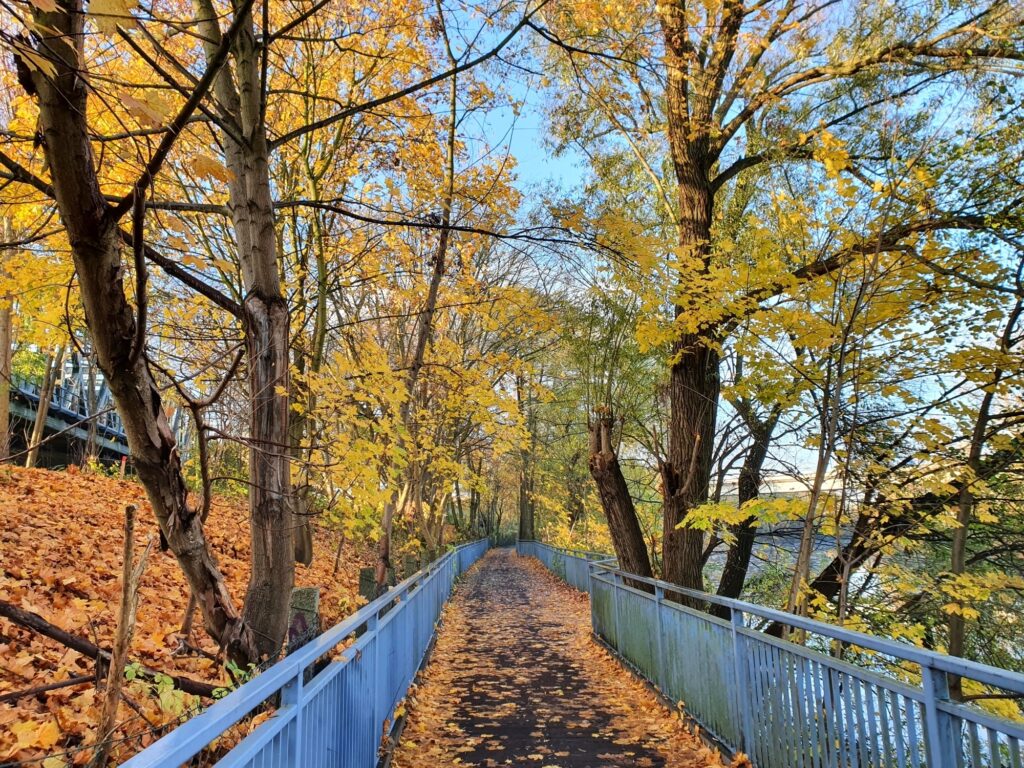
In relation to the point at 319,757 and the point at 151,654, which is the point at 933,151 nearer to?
the point at 319,757

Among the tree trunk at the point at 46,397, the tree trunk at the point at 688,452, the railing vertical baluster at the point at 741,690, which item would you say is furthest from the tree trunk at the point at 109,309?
the tree trunk at the point at 46,397

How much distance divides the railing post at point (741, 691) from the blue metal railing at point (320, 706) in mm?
2572

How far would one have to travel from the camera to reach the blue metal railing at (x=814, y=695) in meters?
2.29

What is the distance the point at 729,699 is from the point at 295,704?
3.47 metres

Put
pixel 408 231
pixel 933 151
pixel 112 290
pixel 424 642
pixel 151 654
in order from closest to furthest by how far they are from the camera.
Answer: pixel 112 290 < pixel 151 654 < pixel 933 151 < pixel 424 642 < pixel 408 231

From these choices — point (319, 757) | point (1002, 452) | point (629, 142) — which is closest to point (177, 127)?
point (319, 757)

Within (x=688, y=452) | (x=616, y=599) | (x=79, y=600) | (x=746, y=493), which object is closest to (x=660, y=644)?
(x=616, y=599)

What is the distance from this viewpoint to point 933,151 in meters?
5.84

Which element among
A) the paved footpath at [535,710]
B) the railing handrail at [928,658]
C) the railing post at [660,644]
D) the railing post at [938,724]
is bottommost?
the paved footpath at [535,710]

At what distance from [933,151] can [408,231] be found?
852 cm

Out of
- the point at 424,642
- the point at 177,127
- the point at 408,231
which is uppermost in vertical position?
the point at 408,231

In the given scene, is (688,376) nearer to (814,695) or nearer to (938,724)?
(814,695)

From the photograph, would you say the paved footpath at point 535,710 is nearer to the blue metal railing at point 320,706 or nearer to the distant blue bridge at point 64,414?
the blue metal railing at point 320,706

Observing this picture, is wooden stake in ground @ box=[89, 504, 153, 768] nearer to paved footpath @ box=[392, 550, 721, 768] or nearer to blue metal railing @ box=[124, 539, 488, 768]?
blue metal railing @ box=[124, 539, 488, 768]
